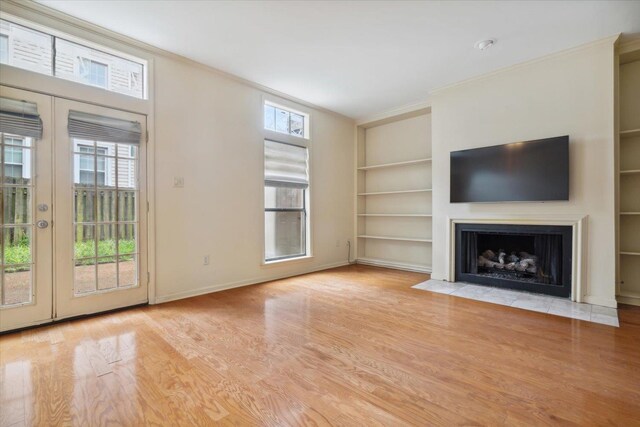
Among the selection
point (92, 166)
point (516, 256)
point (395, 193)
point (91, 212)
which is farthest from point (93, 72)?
point (516, 256)

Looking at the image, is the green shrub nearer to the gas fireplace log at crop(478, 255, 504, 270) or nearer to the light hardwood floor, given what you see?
the light hardwood floor

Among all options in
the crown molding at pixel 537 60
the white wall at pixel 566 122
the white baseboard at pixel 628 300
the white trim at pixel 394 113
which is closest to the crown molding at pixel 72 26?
the white trim at pixel 394 113

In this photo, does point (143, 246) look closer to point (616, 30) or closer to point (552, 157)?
point (552, 157)

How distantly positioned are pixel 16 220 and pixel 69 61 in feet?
5.07

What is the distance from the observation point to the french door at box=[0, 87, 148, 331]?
251 centimetres

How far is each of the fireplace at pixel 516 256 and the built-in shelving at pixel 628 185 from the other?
0.56 metres

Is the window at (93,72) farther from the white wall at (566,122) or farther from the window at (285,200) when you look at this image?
the white wall at (566,122)

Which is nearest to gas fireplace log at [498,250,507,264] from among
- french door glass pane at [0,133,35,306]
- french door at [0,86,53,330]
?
french door at [0,86,53,330]

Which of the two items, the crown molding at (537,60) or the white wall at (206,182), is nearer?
the crown molding at (537,60)

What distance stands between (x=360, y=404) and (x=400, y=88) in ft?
13.4

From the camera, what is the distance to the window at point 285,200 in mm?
4523

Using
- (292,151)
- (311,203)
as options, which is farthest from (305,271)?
(292,151)

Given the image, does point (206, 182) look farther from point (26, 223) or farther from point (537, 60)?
point (537, 60)

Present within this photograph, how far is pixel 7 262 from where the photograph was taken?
97.7 inches
